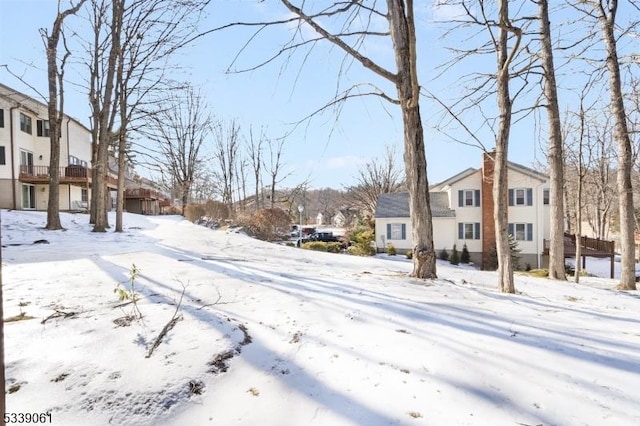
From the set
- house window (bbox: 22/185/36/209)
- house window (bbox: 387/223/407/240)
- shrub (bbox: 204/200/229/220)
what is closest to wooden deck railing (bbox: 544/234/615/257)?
house window (bbox: 387/223/407/240)

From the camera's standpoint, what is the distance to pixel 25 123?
73.8 ft

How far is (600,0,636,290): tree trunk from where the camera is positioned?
31.1ft

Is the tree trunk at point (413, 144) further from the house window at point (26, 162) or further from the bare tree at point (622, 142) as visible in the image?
the house window at point (26, 162)

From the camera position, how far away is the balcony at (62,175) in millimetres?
21844

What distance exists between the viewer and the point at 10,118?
20844mm

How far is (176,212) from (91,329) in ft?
124

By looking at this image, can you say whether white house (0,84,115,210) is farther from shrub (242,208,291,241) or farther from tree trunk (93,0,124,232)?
shrub (242,208,291,241)

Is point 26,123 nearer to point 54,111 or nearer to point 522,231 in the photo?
point 54,111

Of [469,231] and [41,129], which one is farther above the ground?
[41,129]

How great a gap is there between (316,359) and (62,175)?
27.5m

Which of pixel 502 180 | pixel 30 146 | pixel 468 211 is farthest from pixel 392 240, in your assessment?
pixel 30 146

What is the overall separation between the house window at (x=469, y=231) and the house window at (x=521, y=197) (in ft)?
8.24

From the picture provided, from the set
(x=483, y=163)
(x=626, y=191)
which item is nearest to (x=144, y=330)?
(x=626, y=191)

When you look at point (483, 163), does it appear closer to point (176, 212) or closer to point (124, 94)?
point (124, 94)
